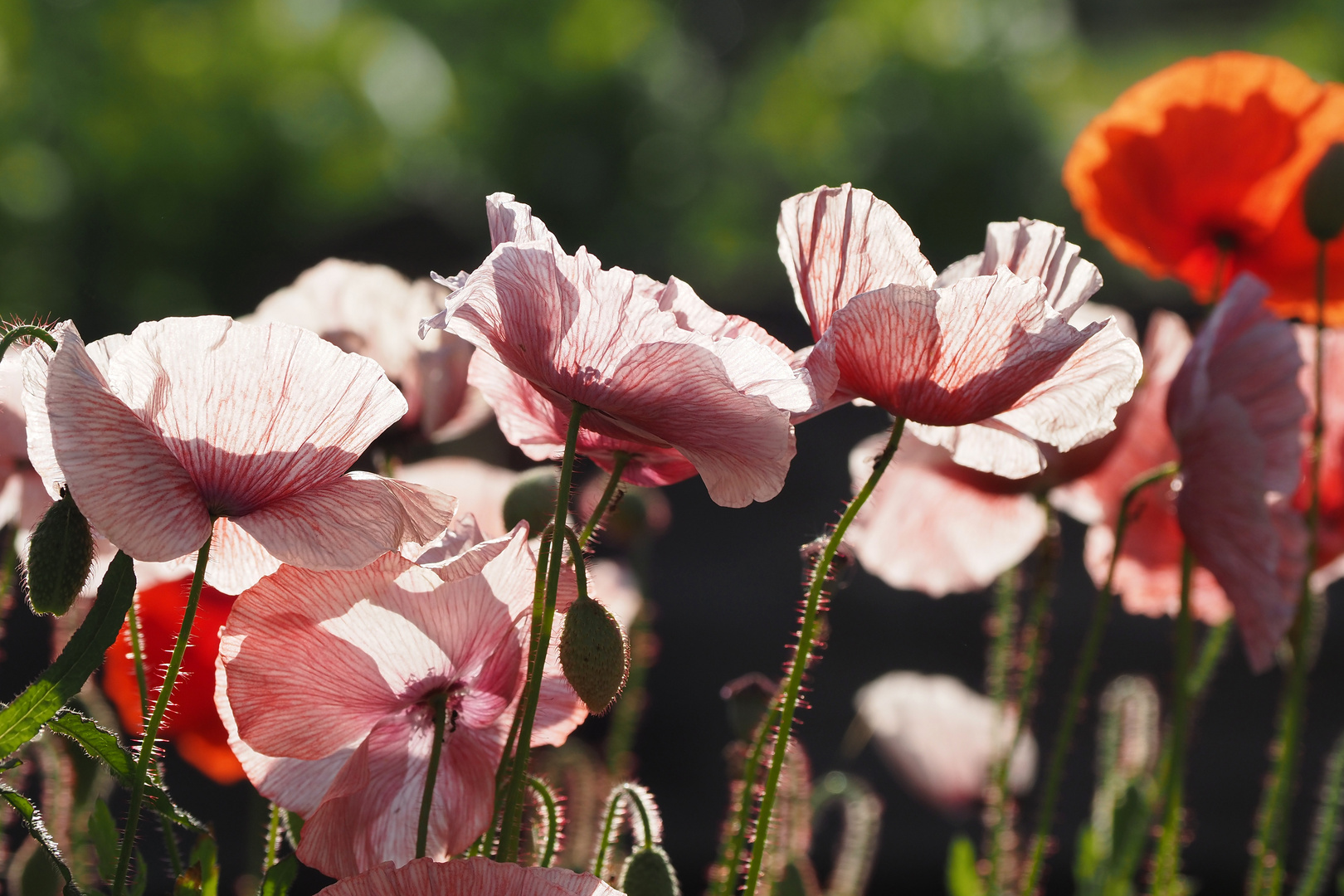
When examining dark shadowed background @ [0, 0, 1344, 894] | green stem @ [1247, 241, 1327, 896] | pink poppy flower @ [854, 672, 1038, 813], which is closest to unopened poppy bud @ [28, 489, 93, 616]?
green stem @ [1247, 241, 1327, 896]

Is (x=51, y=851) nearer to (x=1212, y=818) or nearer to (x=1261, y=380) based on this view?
(x=1261, y=380)

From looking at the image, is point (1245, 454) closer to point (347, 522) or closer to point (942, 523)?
point (942, 523)

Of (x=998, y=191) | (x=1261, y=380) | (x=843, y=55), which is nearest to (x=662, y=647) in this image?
(x=1261, y=380)

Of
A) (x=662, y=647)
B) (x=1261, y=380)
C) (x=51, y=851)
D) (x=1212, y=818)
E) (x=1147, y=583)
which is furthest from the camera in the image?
(x=662, y=647)

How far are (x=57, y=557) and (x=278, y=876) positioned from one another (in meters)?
0.11

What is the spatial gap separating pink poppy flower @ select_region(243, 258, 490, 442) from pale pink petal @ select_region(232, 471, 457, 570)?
19 cm

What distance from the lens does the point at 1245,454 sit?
0.53 meters

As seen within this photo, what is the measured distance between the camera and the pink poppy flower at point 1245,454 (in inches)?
20.9

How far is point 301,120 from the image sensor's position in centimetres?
909

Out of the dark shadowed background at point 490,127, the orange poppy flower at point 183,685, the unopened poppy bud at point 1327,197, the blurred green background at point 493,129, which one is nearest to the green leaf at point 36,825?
the orange poppy flower at point 183,685

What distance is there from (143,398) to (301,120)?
9.37 metres

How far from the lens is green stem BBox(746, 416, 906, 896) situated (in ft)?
1.32

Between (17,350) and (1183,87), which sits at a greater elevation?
(1183,87)

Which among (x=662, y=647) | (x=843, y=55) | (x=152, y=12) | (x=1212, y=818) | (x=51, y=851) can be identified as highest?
(x=843, y=55)
